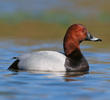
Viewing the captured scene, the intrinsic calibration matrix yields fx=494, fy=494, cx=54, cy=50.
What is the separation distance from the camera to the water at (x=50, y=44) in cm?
684

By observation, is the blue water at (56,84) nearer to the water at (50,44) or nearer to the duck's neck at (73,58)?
the water at (50,44)

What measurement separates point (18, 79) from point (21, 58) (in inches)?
51.5

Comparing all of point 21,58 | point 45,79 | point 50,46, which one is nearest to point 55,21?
point 50,46

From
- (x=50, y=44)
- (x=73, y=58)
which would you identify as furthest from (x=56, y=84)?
(x=50, y=44)

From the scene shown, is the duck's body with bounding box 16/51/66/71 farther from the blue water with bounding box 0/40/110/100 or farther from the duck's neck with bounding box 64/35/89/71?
the blue water with bounding box 0/40/110/100

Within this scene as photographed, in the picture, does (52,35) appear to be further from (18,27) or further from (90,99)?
(90,99)

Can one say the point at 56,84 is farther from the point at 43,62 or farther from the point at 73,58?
the point at 73,58

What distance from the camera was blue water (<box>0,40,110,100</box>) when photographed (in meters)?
6.54

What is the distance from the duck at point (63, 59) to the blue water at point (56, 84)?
0.74 feet

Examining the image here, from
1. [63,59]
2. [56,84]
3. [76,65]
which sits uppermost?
[63,59]

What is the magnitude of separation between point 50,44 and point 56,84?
6280mm

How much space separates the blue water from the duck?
23 cm

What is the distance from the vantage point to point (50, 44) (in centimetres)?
1364

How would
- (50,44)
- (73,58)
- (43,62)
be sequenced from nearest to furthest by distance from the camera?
(43,62)
(73,58)
(50,44)
